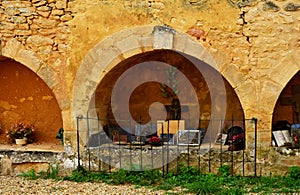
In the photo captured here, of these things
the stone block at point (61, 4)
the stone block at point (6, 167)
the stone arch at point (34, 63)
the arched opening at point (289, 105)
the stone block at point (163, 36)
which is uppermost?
the stone block at point (61, 4)

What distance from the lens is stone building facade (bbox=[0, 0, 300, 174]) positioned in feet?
19.1

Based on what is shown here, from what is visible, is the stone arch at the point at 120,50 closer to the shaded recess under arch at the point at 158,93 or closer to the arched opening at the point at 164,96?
the shaded recess under arch at the point at 158,93

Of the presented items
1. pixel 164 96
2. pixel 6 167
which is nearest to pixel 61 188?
pixel 6 167

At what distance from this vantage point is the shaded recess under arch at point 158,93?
6.84 meters

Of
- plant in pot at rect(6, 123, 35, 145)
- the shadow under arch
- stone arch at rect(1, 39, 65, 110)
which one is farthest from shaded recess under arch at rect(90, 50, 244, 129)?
plant in pot at rect(6, 123, 35, 145)

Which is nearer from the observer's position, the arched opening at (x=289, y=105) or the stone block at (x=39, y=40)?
the stone block at (x=39, y=40)

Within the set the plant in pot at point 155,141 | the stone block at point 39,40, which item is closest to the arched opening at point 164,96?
the plant in pot at point 155,141

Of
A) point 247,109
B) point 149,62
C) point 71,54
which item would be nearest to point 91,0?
point 71,54

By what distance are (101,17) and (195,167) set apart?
2.37m

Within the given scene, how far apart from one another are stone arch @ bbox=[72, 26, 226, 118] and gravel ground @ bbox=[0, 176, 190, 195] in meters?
1.00

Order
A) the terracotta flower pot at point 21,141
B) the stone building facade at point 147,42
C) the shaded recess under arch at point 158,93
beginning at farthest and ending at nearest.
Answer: the terracotta flower pot at point 21,141
the shaded recess under arch at point 158,93
the stone building facade at point 147,42

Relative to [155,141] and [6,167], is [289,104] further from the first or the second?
[6,167]

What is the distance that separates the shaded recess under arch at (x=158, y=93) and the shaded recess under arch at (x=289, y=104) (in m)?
0.57

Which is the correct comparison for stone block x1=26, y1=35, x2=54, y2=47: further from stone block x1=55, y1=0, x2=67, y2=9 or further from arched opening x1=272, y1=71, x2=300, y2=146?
arched opening x1=272, y1=71, x2=300, y2=146
